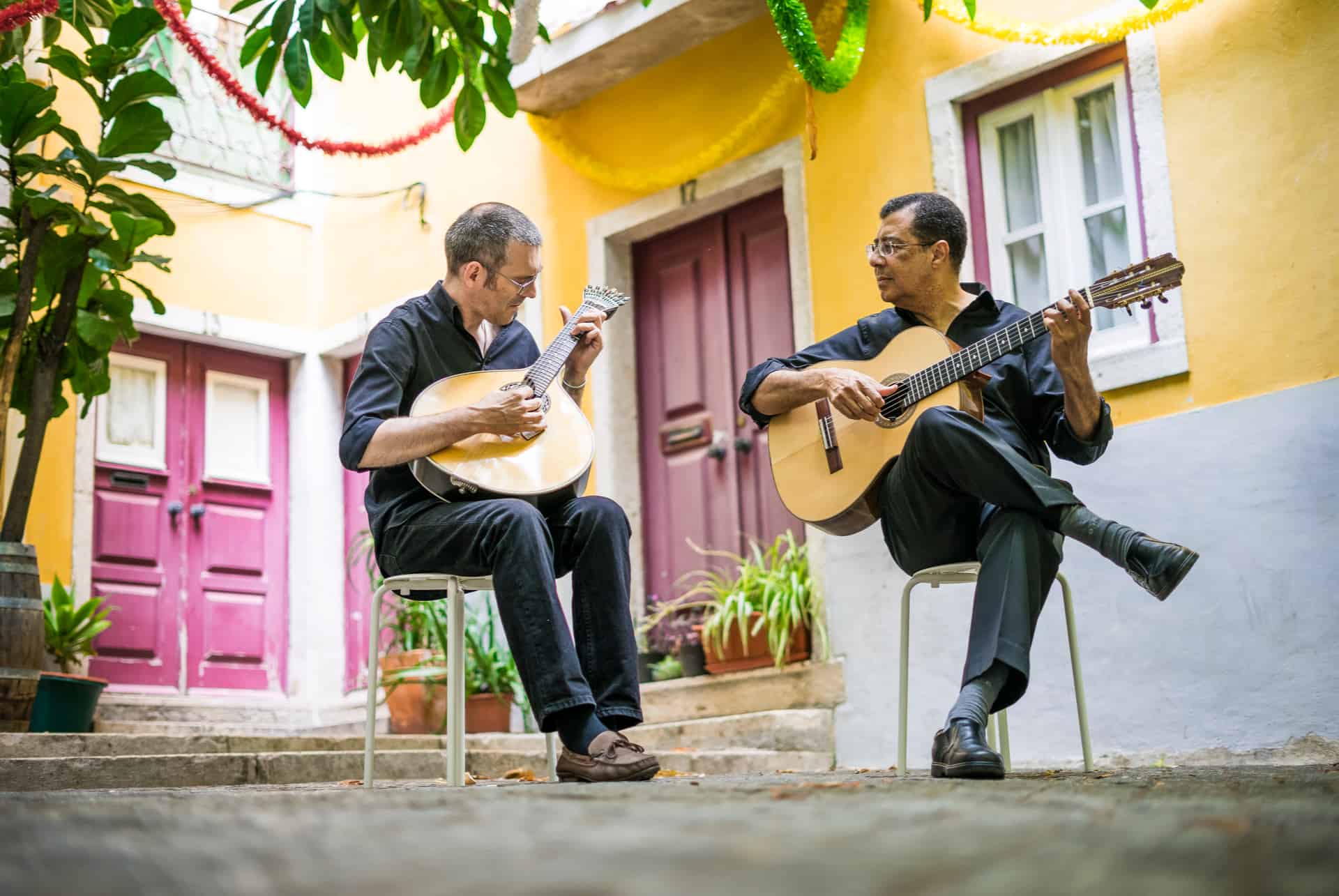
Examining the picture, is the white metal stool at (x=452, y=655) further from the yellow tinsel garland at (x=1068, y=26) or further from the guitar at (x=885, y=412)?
the yellow tinsel garland at (x=1068, y=26)

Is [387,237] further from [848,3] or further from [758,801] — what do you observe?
[758,801]

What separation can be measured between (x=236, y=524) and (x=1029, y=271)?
450cm

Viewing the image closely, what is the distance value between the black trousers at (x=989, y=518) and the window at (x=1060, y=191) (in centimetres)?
214

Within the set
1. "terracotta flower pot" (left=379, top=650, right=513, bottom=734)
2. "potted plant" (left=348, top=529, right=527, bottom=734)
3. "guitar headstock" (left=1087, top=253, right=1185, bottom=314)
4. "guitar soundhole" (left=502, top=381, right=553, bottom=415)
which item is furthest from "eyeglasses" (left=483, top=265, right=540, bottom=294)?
"terracotta flower pot" (left=379, top=650, right=513, bottom=734)

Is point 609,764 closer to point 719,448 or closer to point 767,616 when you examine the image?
point 767,616

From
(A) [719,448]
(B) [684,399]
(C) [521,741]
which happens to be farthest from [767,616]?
(B) [684,399]

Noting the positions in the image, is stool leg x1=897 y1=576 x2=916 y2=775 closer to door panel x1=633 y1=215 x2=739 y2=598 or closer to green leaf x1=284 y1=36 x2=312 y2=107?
green leaf x1=284 y1=36 x2=312 y2=107

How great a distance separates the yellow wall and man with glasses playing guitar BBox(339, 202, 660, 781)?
228cm

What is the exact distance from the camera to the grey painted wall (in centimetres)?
424

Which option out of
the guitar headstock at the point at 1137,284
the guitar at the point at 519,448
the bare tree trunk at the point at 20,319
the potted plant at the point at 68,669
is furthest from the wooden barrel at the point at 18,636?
the guitar headstock at the point at 1137,284

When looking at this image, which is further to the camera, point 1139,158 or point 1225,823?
point 1139,158

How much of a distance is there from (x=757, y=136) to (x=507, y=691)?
8.76ft

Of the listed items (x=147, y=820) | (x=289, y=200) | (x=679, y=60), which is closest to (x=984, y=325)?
(x=147, y=820)

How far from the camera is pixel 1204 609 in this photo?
4445mm
